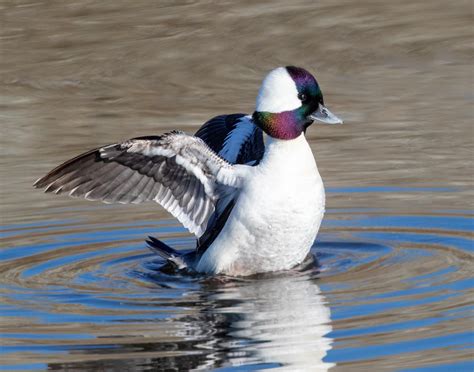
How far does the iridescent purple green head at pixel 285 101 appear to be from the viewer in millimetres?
9211

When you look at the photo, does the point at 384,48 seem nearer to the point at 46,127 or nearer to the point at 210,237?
the point at 46,127

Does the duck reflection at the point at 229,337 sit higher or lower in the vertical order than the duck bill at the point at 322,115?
lower

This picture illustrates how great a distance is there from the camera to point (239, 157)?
1044cm

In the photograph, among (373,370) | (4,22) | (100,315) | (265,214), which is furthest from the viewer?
(4,22)

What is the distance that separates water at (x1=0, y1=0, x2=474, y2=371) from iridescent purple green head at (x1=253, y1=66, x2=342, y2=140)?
0.94 metres

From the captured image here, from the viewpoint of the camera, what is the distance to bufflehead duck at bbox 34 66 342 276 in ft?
29.7

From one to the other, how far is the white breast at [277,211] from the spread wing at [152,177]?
8.5 inches

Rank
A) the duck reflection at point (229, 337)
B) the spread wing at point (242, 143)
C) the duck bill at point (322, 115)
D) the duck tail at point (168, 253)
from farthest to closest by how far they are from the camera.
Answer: the spread wing at point (242, 143)
the duck tail at point (168, 253)
the duck bill at point (322, 115)
the duck reflection at point (229, 337)

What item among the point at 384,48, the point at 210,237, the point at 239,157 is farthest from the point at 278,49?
the point at 210,237

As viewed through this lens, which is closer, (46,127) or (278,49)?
(46,127)

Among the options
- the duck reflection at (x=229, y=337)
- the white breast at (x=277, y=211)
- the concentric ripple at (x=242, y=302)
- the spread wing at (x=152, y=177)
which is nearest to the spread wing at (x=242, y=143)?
the concentric ripple at (x=242, y=302)

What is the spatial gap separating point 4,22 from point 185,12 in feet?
7.04

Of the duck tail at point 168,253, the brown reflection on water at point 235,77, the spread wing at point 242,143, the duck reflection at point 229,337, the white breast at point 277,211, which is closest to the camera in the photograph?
the duck reflection at point 229,337

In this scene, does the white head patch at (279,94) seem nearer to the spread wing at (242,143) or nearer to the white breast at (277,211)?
the white breast at (277,211)
